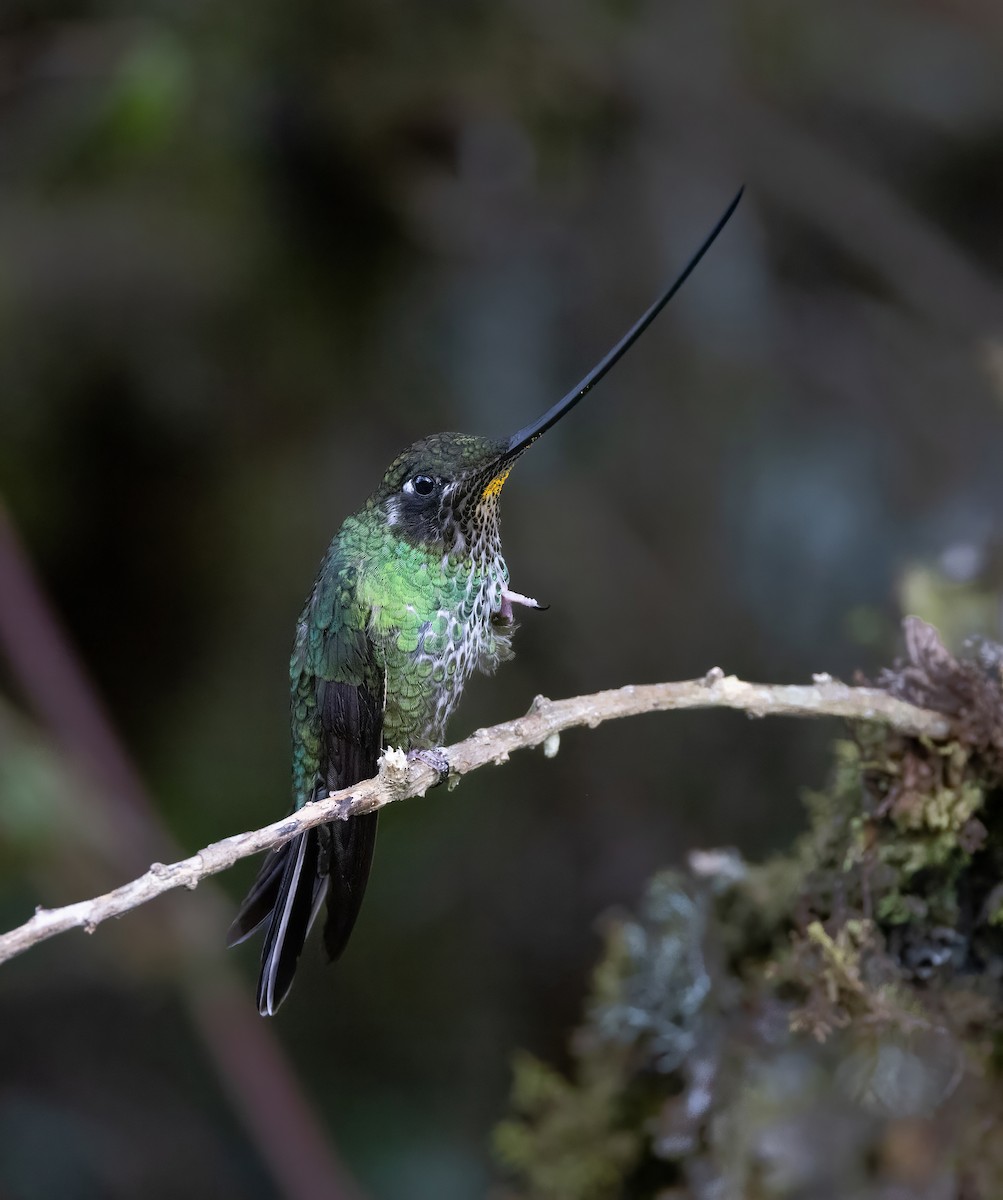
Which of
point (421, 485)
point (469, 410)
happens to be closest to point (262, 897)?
point (421, 485)

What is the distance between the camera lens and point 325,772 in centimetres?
156

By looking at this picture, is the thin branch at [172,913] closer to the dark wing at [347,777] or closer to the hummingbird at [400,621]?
the hummingbird at [400,621]

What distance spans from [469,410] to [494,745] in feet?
8.43

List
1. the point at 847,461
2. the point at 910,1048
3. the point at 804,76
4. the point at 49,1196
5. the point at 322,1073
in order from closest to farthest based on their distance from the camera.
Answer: the point at 910,1048 < the point at 49,1196 < the point at 322,1073 < the point at 847,461 < the point at 804,76

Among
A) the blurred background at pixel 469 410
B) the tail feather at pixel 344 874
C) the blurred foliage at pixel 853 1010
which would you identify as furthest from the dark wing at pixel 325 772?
the blurred background at pixel 469 410

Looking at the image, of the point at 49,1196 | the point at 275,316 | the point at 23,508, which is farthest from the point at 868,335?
the point at 49,1196

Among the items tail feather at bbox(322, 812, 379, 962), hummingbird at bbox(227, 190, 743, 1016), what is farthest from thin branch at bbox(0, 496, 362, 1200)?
tail feather at bbox(322, 812, 379, 962)

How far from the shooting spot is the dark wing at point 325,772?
131cm

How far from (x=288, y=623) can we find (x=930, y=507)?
1828mm

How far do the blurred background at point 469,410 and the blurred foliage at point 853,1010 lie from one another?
1462 mm

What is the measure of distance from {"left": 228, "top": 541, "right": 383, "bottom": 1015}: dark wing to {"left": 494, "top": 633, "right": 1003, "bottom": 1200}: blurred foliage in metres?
0.63

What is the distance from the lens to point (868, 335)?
386 centimetres

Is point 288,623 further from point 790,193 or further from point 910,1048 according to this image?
point 910,1048

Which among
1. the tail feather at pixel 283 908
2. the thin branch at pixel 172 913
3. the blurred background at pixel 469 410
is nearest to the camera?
the tail feather at pixel 283 908
